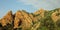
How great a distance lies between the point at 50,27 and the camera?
137750 mm

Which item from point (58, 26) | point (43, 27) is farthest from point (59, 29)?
point (43, 27)

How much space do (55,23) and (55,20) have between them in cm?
430

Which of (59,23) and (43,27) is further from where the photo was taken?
(43,27)

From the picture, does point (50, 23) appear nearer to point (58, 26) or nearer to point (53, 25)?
point (53, 25)

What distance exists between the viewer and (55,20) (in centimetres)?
13312

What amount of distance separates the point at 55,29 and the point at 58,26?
3.88 m

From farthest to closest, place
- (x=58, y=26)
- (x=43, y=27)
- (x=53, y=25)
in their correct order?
1. (x=43, y=27)
2. (x=53, y=25)
3. (x=58, y=26)

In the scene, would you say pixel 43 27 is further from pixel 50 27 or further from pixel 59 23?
pixel 59 23

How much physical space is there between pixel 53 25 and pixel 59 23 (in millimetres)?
9199

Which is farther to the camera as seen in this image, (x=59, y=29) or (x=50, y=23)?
(x=50, y=23)

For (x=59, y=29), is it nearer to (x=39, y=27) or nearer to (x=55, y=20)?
(x=55, y=20)

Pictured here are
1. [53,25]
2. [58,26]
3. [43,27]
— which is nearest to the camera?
[58,26]

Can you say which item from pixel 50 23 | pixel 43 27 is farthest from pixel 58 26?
pixel 43 27

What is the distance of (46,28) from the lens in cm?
13888
